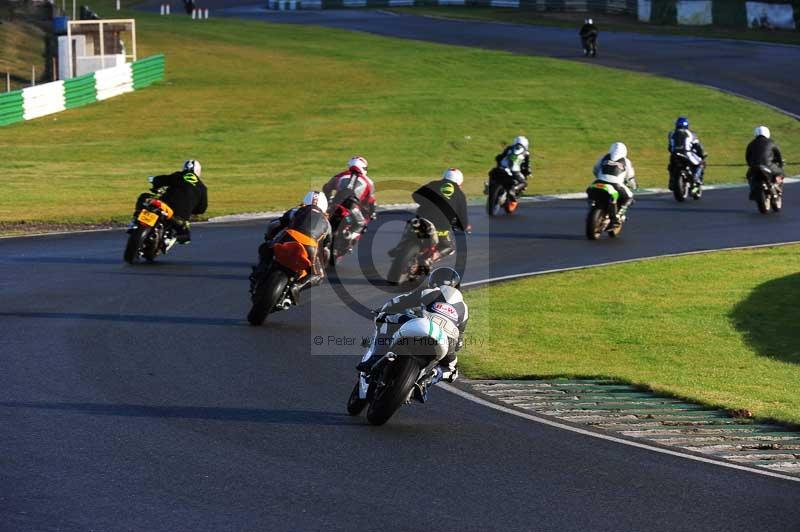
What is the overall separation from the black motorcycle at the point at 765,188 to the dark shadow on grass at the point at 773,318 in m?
6.04

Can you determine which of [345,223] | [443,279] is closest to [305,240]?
[345,223]

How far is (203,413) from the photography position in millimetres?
11227

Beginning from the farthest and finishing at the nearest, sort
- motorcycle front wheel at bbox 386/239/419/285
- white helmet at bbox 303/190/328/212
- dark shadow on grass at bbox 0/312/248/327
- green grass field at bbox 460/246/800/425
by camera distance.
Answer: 1. motorcycle front wheel at bbox 386/239/419/285
2. white helmet at bbox 303/190/328/212
3. dark shadow on grass at bbox 0/312/248/327
4. green grass field at bbox 460/246/800/425

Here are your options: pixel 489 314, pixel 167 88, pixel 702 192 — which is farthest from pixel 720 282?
pixel 167 88

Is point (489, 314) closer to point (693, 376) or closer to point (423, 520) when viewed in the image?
point (693, 376)

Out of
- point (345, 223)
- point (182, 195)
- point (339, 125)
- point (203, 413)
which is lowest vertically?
point (203, 413)

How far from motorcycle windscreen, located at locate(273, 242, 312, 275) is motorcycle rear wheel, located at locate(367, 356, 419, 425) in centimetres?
468

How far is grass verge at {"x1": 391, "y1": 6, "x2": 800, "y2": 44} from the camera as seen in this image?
213 ft

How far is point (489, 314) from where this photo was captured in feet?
A: 57.0

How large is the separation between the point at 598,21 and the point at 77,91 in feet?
117

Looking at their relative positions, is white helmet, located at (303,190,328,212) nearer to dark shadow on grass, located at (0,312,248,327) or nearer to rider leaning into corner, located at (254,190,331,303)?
rider leaning into corner, located at (254,190,331,303)

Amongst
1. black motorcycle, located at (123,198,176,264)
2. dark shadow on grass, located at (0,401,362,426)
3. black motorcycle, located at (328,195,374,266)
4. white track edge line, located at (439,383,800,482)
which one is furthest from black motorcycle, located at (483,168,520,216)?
dark shadow on grass, located at (0,401,362,426)

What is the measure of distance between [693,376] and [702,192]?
18.0 metres

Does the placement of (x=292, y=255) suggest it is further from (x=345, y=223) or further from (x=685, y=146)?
(x=685, y=146)
